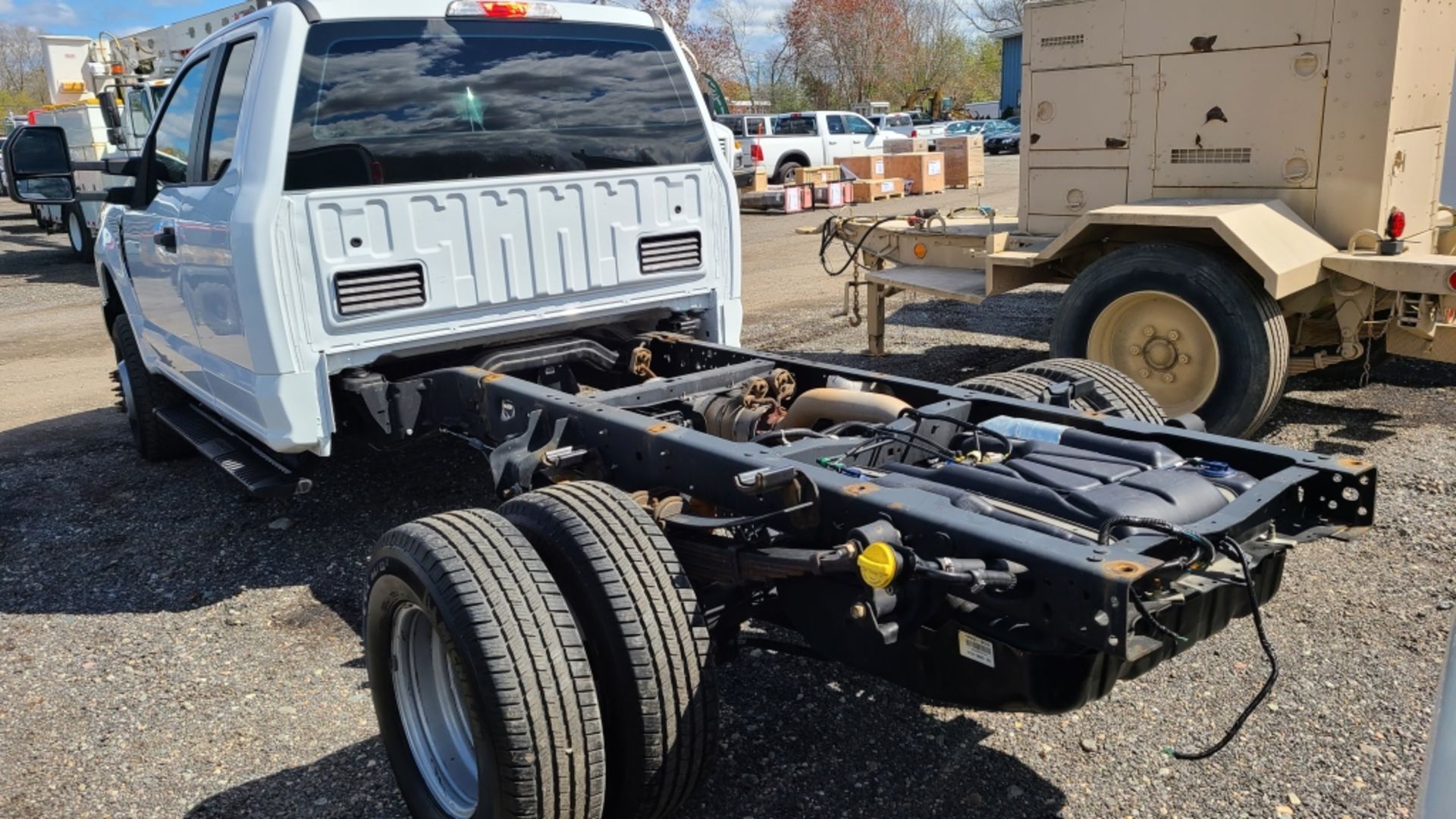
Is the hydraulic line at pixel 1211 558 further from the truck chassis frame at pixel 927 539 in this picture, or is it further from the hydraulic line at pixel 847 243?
the hydraulic line at pixel 847 243

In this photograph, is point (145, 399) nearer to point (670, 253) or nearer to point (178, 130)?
point (178, 130)

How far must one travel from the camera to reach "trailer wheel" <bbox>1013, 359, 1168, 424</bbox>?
4.03 m

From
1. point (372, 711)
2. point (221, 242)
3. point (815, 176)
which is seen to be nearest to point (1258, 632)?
point (372, 711)

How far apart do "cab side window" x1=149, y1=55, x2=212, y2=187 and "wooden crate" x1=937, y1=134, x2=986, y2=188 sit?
21185mm

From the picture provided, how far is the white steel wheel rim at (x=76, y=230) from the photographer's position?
686 inches

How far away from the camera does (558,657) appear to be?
2666 millimetres

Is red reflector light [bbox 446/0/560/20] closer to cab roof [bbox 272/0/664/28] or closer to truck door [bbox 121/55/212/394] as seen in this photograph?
cab roof [bbox 272/0/664/28]

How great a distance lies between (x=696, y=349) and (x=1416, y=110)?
4.50m

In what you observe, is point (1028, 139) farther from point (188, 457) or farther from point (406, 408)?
point (188, 457)

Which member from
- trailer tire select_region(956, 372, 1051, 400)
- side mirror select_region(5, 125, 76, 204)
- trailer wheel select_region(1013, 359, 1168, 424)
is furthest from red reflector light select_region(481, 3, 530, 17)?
trailer wheel select_region(1013, 359, 1168, 424)

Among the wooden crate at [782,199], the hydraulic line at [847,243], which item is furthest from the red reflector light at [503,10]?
the wooden crate at [782,199]

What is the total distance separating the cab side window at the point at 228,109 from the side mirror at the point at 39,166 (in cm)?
89

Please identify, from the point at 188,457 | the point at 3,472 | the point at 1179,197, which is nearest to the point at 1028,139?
the point at 1179,197

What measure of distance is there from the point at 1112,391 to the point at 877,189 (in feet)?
65.1
